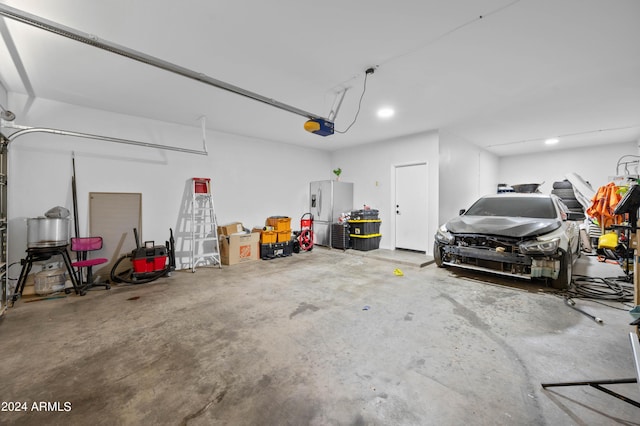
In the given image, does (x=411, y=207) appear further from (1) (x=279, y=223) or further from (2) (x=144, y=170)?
(2) (x=144, y=170)

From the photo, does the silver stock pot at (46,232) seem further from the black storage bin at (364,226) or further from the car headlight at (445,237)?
the car headlight at (445,237)

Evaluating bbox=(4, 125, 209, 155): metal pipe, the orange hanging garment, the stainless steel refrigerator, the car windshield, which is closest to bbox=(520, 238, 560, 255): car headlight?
the car windshield

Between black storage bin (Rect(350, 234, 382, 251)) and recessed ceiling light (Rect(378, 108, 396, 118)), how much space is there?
2.86m

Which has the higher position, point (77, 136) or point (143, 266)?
point (77, 136)

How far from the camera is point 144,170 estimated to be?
4633 mm

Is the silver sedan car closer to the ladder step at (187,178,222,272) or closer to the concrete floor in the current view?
the concrete floor

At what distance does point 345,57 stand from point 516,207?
375 cm

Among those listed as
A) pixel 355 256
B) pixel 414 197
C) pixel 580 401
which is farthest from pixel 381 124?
pixel 580 401

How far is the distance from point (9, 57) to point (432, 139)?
21.7 feet

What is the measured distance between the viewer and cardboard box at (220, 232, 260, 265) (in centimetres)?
514

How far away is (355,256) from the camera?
5.85 meters

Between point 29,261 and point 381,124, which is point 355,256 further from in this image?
point 29,261

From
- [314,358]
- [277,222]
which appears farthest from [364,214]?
[314,358]

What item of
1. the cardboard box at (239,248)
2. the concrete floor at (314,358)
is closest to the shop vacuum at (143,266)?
the concrete floor at (314,358)
